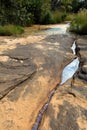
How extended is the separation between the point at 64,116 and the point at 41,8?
14007 mm

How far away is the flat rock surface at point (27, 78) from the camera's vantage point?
4539 millimetres

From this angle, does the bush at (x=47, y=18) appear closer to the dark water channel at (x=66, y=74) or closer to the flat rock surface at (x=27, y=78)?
the flat rock surface at (x=27, y=78)

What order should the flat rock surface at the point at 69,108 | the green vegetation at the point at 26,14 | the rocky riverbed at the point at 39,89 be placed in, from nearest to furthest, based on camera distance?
the flat rock surface at the point at 69,108 → the rocky riverbed at the point at 39,89 → the green vegetation at the point at 26,14

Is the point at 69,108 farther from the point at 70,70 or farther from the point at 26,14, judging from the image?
the point at 26,14

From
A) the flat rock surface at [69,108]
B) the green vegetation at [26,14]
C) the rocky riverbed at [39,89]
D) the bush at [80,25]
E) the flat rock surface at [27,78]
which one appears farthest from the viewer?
the green vegetation at [26,14]

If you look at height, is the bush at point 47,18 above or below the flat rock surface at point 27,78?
below

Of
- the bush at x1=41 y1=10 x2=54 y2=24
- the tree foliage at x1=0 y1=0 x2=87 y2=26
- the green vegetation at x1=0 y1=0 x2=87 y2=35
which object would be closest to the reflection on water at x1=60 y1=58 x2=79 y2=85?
the green vegetation at x1=0 y1=0 x2=87 y2=35

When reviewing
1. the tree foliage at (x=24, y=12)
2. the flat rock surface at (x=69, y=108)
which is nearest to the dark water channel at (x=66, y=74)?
the flat rock surface at (x=69, y=108)

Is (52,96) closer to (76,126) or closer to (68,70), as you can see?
(76,126)

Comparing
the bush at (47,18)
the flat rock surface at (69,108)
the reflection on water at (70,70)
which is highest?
the flat rock surface at (69,108)

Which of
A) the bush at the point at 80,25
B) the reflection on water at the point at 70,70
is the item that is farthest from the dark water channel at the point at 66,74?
the bush at the point at 80,25

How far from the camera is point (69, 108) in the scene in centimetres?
472

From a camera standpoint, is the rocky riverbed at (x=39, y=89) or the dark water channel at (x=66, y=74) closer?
the rocky riverbed at (x=39, y=89)

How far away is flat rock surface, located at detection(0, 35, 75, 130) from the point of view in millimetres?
4539
